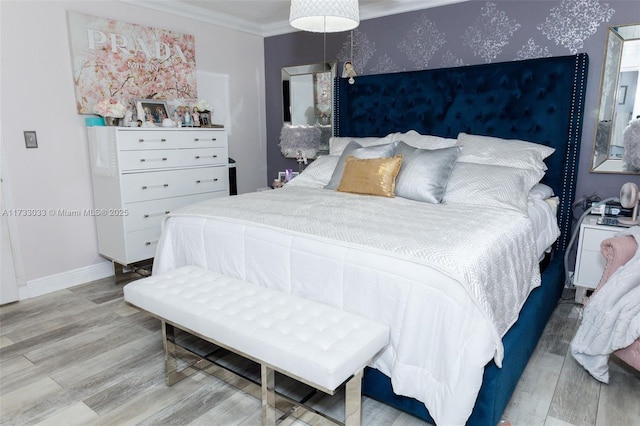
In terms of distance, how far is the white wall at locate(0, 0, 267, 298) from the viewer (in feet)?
9.46

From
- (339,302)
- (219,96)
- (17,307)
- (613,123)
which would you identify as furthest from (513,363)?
(219,96)

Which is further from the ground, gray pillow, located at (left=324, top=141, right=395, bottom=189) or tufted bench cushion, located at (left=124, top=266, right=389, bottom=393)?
gray pillow, located at (left=324, top=141, right=395, bottom=189)

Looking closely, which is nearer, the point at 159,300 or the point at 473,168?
the point at 159,300

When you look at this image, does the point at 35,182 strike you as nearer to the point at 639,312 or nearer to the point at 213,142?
the point at 213,142

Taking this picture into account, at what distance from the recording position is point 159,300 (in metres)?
1.87

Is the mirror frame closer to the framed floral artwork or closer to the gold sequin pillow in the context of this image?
the framed floral artwork

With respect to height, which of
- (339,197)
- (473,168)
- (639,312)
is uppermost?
(473,168)

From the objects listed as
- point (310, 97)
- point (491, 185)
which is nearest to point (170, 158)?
point (310, 97)

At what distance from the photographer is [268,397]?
5.41 ft

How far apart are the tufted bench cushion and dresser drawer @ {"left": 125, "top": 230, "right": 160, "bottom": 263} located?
131cm

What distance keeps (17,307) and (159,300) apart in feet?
5.96

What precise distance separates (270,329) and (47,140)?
2549 millimetres

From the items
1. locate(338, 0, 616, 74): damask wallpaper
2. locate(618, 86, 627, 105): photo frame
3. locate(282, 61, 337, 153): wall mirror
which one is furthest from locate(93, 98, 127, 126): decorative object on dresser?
locate(618, 86, 627, 105): photo frame

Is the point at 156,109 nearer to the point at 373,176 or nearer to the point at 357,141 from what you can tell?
the point at 357,141
